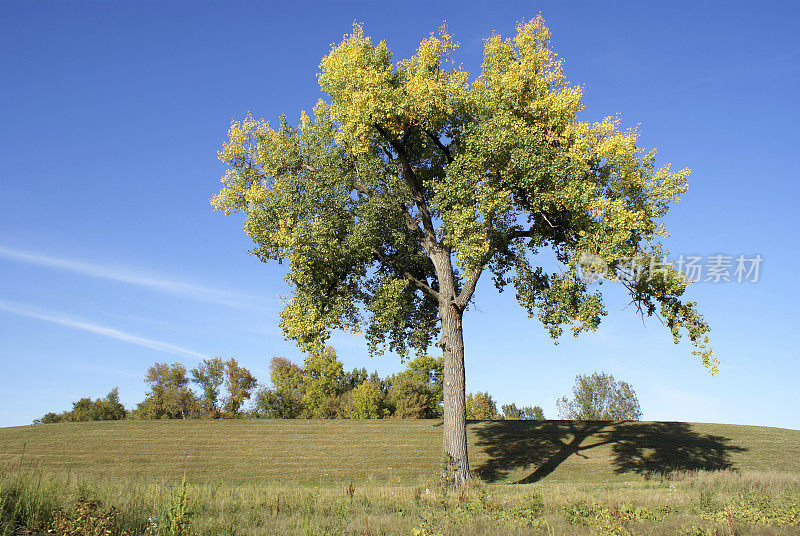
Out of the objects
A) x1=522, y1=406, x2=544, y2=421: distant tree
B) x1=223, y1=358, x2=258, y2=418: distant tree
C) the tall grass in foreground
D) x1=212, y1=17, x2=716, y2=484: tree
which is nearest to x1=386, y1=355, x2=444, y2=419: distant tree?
x1=223, y1=358, x2=258, y2=418: distant tree

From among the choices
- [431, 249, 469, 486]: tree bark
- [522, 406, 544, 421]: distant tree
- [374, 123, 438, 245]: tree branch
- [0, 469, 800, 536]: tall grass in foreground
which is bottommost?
[522, 406, 544, 421]: distant tree

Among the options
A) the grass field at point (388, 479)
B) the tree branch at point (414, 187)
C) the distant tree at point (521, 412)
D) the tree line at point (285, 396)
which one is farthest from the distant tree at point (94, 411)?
the distant tree at point (521, 412)

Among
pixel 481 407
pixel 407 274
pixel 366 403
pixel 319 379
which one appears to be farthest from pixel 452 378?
pixel 481 407

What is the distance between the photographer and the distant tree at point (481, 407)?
83.5m

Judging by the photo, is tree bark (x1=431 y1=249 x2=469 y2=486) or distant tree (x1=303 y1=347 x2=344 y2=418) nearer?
tree bark (x1=431 y1=249 x2=469 y2=486)

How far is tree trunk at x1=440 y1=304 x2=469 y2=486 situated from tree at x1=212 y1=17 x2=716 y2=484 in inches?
2.2

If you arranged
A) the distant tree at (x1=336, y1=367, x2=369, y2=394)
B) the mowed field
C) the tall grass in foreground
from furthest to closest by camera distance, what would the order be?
the distant tree at (x1=336, y1=367, x2=369, y2=394) → the mowed field → the tall grass in foreground

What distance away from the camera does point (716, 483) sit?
17203mm

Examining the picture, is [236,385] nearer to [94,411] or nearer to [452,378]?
[94,411]

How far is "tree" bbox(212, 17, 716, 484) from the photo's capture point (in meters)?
19.9

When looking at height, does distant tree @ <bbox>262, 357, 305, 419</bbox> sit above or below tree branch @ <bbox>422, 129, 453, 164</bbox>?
below

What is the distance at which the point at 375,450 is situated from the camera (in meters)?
29.4

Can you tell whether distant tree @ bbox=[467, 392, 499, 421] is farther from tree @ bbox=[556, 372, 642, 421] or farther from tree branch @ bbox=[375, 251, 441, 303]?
tree branch @ bbox=[375, 251, 441, 303]

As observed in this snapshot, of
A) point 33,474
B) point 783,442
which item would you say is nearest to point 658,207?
point 33,474
